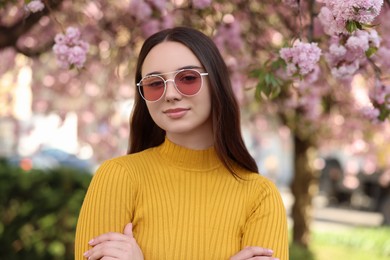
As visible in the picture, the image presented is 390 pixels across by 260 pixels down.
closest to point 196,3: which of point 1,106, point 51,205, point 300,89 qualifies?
point 300,89

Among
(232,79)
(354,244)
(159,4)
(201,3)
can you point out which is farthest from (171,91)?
(354,244)

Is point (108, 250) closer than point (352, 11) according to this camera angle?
Yes

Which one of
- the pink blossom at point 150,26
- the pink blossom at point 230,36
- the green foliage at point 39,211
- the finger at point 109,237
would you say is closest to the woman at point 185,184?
the finger at point 109,237

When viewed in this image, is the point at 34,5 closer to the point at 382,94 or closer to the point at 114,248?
the point at 114,248

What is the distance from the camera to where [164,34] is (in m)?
1.98

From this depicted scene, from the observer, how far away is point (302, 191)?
6.67m

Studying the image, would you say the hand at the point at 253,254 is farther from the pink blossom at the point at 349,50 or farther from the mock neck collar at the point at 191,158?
the pink blossom at the point at 349,50

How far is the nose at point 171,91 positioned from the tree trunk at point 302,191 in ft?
16.0

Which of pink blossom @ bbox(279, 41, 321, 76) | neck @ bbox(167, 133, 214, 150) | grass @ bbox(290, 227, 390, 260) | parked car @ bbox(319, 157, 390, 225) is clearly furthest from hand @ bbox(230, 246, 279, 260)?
parked car @ bbox(319, 157, 390, 225)

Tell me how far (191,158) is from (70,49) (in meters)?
0.99

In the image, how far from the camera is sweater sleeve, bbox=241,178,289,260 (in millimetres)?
1806

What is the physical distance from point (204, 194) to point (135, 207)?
0.21 m

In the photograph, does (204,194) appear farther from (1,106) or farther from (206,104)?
(1,106)

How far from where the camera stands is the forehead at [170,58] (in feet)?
6.27
